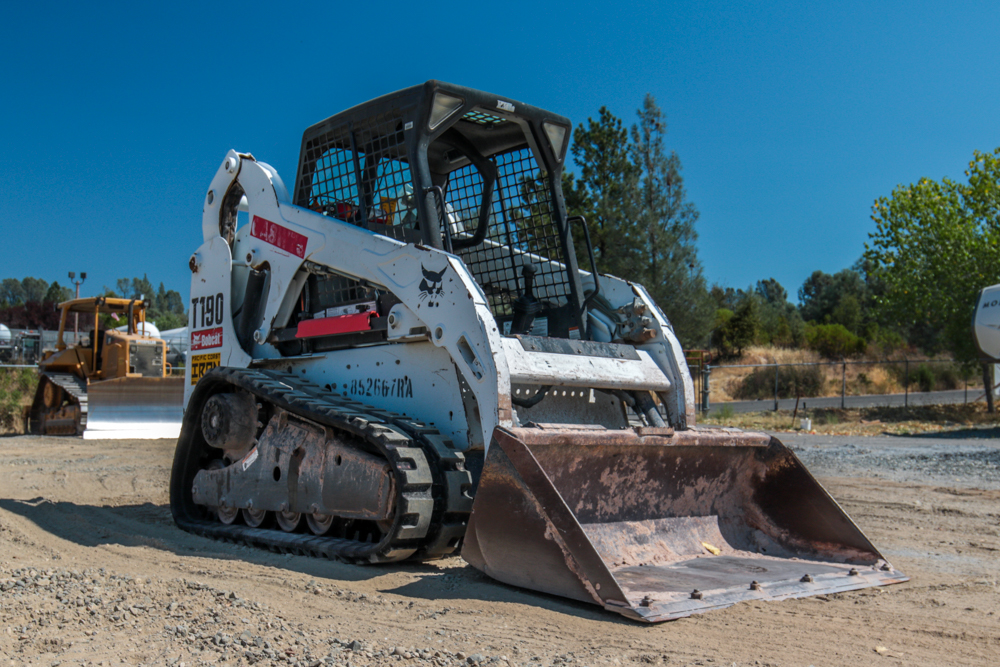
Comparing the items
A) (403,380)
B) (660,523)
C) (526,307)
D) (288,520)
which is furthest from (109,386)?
(660,523)

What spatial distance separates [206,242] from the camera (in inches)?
281

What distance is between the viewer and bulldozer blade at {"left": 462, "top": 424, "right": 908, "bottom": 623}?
377 cm

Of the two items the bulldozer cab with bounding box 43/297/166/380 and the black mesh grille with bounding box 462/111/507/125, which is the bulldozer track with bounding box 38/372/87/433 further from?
the black mesh grille with bounding box 462/111/507/125

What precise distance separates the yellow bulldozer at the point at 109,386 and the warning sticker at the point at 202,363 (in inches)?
376

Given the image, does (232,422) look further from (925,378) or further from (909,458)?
(925,378)

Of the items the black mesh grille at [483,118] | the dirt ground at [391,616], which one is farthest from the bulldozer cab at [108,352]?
the black mesh grille at [483,118]

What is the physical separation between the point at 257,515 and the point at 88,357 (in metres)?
13.0

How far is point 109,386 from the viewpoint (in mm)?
15789

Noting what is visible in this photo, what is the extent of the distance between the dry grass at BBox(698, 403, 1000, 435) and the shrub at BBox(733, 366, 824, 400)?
23.4 feet

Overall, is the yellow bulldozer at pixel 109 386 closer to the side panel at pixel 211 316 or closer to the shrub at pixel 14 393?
the shrub at pixel 14 393

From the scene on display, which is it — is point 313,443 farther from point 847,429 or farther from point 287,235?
point 847,429

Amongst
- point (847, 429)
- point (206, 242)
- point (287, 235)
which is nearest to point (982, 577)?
point (287, 235)

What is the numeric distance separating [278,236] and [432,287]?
1884 mm

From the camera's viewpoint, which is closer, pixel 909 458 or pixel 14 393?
pixel 909 458
